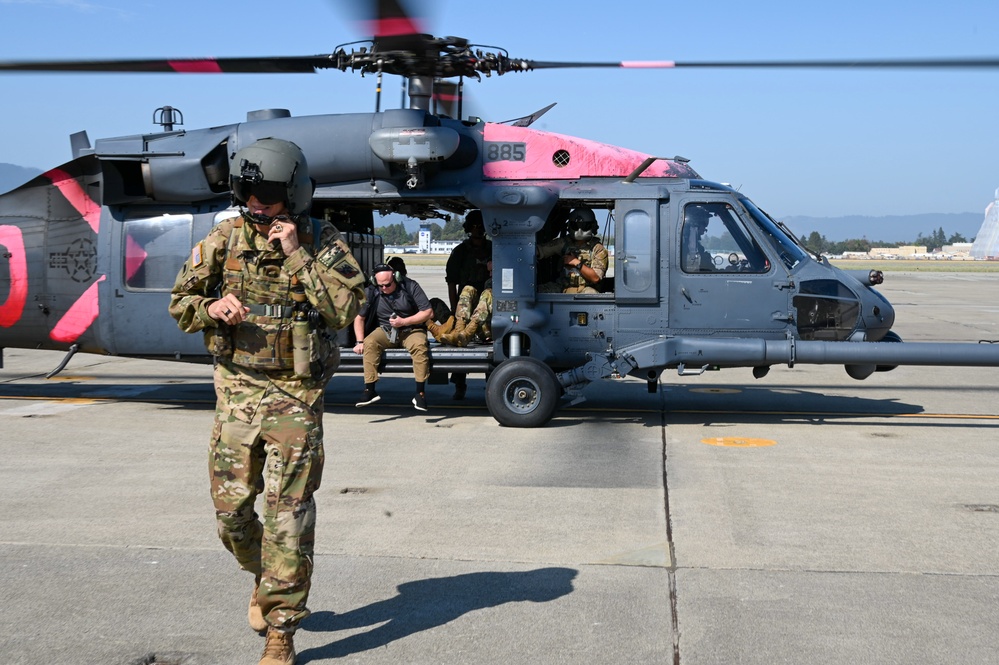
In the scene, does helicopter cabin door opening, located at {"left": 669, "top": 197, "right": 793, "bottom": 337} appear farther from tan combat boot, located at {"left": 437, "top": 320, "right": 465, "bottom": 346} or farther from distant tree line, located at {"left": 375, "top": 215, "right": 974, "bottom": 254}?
tan combat boot, located at {"left": 437, "top": 320, "right": 465, "bottom": 346}

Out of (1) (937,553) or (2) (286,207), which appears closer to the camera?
(2) (286,207)

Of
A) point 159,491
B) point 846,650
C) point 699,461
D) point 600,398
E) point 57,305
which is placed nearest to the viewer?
point 846,650

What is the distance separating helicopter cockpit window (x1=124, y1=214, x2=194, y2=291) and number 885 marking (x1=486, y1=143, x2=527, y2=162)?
3.03 meters

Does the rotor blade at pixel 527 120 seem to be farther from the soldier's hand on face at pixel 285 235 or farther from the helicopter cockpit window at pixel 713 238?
the soldier's hand on face at pixel 285 235

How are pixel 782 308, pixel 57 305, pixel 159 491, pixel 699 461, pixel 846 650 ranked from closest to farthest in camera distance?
pixel 846 650 < pixel 159 491 < pixel 699 461 < pixel 782 308 < pixel 57 305

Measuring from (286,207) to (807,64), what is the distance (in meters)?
4.34

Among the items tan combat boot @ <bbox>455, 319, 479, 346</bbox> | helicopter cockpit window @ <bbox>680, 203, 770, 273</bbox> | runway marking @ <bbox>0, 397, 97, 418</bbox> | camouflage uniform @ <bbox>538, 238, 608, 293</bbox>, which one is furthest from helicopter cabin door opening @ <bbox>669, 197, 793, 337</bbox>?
runway marking @ <bbox>0, 397, 97, 418</bbox>

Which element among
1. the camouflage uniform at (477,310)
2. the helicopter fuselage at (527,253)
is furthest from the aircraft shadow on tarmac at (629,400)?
the camouflage uniform at (477,310)

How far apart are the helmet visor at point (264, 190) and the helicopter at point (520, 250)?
16.5ft

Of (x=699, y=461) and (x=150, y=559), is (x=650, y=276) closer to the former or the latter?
(x=699, y=461)

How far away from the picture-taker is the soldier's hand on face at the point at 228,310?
164 inches

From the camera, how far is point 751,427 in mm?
9711

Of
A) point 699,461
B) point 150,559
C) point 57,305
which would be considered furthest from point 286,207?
point 57,305

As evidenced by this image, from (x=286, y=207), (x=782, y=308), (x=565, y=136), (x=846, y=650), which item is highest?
(x=565, y=136)
